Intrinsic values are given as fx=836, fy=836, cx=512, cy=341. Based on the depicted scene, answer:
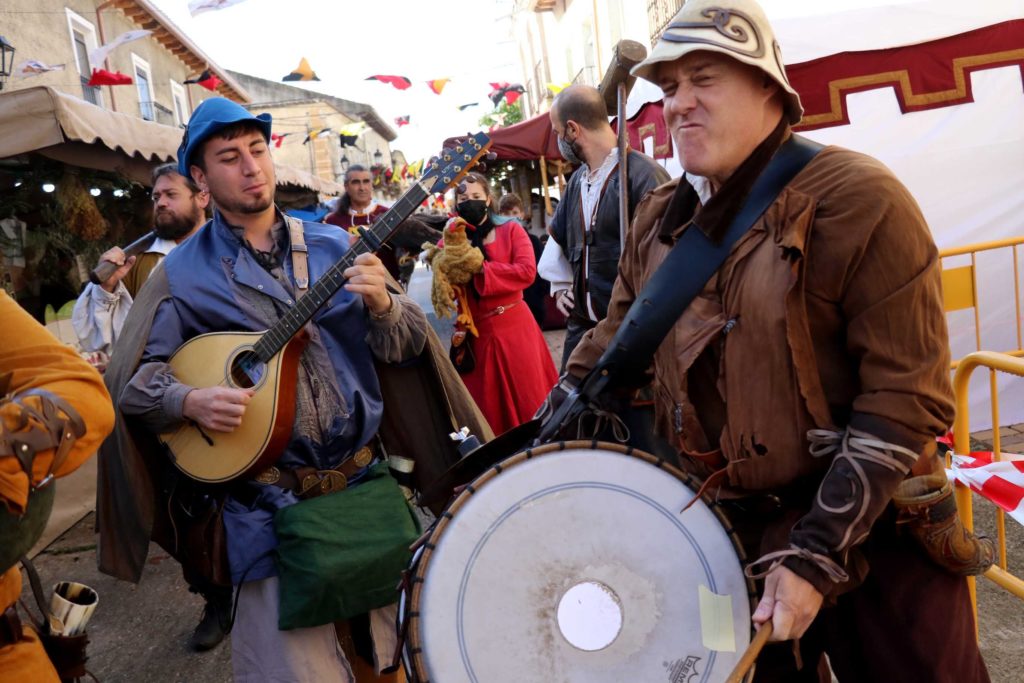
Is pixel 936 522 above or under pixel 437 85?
under

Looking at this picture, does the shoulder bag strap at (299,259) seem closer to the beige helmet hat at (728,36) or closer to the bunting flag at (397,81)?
the beige helmet hat at (728,36)

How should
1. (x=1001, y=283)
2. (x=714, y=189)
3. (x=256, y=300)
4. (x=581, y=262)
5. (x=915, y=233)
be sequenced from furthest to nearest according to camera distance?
(x=1001, y=283), (x=581, y=262), (x=256, y=300), (x=714, y=189), (x=915, y=233)

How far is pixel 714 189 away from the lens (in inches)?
67.2

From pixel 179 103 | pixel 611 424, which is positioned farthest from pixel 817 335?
pixel 179 103

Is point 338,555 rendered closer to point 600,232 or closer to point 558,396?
point 558,396

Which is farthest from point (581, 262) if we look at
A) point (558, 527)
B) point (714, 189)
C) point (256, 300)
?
point (558, 527)

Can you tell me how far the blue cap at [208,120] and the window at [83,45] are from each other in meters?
13.1

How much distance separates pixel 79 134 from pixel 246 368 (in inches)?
149

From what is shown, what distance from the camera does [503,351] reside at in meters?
4.98

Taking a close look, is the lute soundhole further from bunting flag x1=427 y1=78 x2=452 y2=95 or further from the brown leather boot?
bunting flag x1=427 y1=78 x2=452 y2=95

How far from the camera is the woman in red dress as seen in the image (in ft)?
16.4

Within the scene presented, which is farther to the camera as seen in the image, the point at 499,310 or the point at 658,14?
the point at 658,14

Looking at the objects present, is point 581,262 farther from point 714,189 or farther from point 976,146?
point 976,146

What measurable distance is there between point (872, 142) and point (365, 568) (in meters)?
4.78
